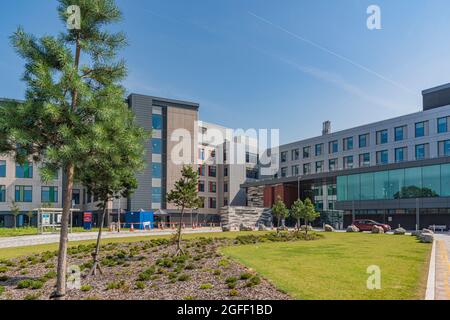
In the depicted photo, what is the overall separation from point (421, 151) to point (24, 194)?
65.8m

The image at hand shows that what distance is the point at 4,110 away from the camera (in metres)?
10.7

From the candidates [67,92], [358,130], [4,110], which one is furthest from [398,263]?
[358,130]

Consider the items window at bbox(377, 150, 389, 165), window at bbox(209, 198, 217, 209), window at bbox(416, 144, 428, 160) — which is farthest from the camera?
window at bbox(209, 198, 217, 209)

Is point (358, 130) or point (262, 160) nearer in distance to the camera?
point (358, 130)

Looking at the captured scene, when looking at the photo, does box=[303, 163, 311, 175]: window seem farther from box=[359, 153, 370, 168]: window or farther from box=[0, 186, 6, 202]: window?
box=[0, 186, 6, 202]: window

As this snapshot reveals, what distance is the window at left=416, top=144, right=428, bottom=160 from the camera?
61969 mm

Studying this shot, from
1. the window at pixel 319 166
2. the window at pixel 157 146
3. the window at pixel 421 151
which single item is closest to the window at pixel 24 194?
the window at pixel 157 146

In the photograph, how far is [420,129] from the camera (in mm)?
62969

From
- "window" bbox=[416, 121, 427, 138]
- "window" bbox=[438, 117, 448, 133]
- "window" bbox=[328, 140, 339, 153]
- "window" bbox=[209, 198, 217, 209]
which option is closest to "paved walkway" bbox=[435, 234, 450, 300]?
"window" bbox=[438, 117, 448, 133]

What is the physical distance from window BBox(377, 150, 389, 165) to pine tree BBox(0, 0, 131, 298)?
63835mm

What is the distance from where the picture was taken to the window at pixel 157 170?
64.3m

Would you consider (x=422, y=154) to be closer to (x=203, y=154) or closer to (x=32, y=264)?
(x=203, y=154)

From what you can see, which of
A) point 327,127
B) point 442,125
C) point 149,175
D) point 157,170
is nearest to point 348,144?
point 327,127
